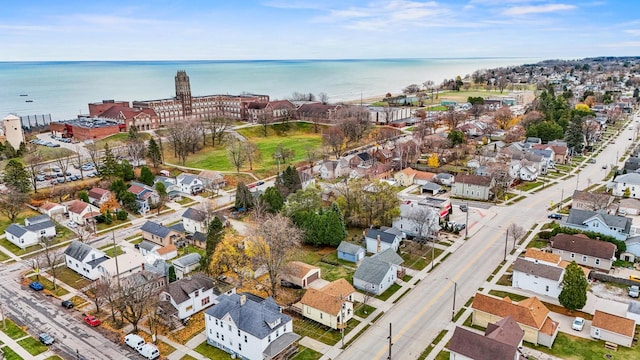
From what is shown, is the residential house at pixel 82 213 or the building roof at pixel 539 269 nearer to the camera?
the building roof at pixel 539 269

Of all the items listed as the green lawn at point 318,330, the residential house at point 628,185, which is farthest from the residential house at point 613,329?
the residential house at point 628,185

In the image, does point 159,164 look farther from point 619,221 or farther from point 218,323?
point 619,221

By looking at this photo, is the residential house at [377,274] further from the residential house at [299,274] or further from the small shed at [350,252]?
the residential house at [299,274]

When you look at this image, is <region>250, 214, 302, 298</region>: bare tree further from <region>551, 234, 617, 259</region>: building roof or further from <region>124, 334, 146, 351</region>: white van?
<region>551, 234, 617, 259</region>: building roof

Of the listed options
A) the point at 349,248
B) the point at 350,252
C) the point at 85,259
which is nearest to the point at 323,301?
the point at 350,252

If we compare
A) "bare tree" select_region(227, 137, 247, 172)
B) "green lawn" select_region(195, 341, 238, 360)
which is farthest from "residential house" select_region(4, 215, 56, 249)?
"bare tree" select_region(227, 137, 247, 172)

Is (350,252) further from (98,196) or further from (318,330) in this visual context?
(98,196)

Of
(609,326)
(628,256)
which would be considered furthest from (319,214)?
(628,256)
